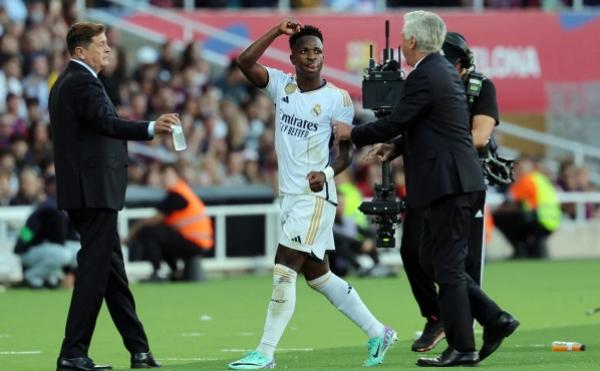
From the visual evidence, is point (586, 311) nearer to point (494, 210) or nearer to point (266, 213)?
point (266, 213)

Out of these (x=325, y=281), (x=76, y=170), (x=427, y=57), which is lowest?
(x=325, y=281)

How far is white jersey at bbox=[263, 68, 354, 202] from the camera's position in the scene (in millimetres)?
10805

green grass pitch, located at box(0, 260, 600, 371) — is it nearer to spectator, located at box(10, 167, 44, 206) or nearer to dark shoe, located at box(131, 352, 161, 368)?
dark shoe, located at box(131, 352, 161, 368)

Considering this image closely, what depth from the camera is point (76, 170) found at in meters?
10.7

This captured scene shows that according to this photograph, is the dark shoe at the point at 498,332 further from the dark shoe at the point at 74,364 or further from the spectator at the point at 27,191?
the spectator at the point at 27,191

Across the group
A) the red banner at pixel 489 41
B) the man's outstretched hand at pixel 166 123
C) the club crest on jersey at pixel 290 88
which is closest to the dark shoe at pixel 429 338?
the club crest on jersey at pixel 290 88

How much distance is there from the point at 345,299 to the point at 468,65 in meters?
1.94

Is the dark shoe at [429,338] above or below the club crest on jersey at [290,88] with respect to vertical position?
below

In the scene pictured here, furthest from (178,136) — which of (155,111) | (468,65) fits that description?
(155,111)

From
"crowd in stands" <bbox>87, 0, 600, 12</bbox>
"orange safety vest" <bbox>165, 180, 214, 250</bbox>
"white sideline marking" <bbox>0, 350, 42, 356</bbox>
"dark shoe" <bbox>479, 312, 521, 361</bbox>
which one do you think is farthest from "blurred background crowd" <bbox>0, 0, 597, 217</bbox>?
"dark shoe" <bbox>479, 312, 521, 361</bbox>

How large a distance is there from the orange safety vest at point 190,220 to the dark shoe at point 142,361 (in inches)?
385

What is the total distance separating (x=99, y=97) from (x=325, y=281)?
1.90m

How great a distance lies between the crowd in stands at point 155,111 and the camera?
2220cm

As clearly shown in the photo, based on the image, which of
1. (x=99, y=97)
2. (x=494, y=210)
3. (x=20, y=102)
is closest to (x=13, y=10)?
(x=20, y=102)
